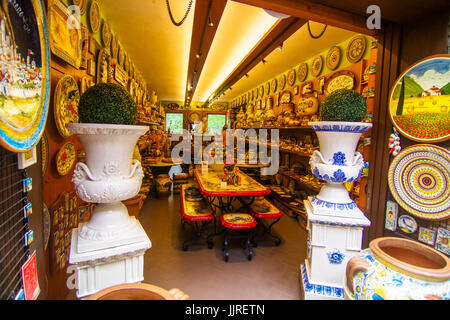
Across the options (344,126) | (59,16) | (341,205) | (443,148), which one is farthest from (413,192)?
(59,16)

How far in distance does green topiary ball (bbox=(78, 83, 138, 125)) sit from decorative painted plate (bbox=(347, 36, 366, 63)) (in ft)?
10.7

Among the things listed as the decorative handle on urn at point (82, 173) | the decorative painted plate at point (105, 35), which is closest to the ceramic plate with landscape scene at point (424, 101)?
the decorative handle on urn at point (82, 173)

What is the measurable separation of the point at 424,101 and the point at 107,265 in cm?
214

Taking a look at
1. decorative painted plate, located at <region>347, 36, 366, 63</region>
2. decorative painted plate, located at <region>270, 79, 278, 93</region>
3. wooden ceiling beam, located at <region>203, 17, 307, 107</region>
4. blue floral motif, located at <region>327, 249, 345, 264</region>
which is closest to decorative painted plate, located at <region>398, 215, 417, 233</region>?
blue floral motif, located at <region>327, 249, 345, 264</region>

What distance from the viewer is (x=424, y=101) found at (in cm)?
150

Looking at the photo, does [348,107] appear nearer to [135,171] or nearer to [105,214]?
[135,171]

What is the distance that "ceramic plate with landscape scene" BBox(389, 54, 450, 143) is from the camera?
140 centimetres

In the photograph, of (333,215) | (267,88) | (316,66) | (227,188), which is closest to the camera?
(333,215)

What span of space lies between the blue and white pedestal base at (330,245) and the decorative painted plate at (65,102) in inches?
79.8

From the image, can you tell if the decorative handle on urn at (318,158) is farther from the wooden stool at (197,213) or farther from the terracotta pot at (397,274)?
the wooden stool at (197,213)

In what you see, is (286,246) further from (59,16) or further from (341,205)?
(59,16)

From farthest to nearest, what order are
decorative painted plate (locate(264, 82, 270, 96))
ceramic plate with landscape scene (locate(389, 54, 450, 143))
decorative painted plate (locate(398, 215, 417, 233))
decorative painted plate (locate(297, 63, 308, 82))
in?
decorative painted plate (locate(264, 82, 270, 96)) < decorative painted plate (locate(297, 63, 308, 82)) < decorative painted plate (locate(398, 215, 417, 233)) < ceramic plate with landscape scene (locate(389, 54, 450, 143))

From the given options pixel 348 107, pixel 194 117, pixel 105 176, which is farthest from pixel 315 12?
pixel 194 117

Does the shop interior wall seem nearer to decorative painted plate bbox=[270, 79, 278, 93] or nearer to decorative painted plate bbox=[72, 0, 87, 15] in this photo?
decorative painted plate bbox=[72, 0, 87, 15]
